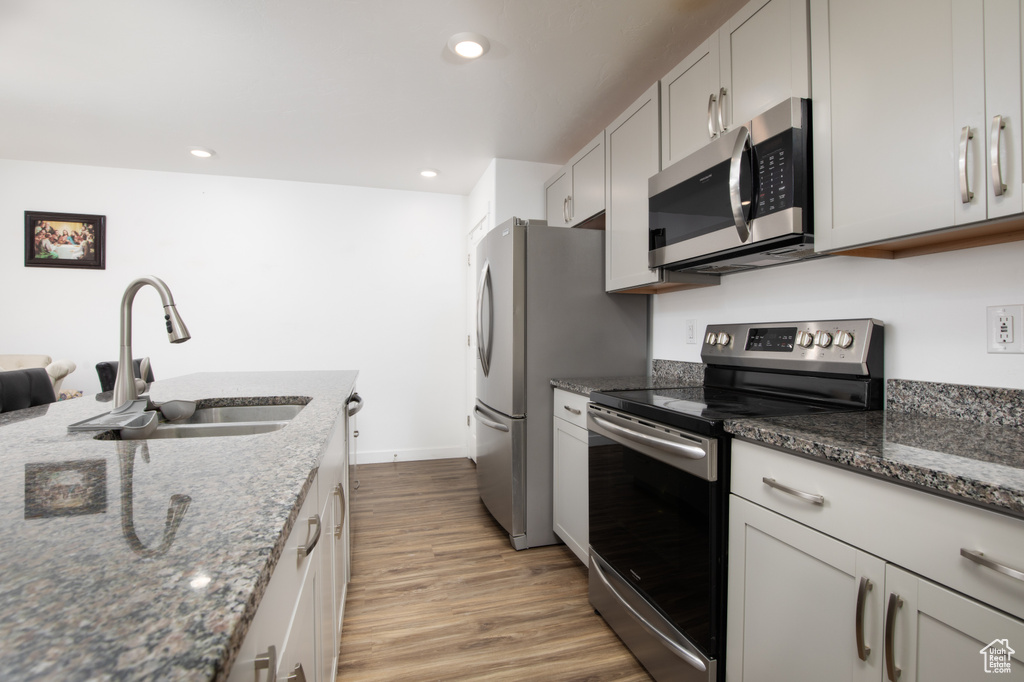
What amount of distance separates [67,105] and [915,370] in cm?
410

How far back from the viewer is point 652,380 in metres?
2.31

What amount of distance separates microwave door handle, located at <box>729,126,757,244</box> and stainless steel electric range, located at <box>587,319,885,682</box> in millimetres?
409

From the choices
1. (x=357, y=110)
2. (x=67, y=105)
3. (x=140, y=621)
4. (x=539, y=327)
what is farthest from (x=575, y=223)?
(x=67, y=105)

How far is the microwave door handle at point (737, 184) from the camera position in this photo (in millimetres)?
1472

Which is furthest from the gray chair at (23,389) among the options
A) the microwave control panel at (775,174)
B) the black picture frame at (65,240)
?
the black picture frame at (65,240)

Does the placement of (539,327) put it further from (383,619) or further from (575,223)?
(383,619)

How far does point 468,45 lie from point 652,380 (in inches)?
69.5

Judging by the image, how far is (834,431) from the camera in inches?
41.8

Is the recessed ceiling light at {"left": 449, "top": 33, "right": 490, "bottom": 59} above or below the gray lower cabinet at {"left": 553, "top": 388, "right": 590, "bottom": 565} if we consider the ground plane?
above

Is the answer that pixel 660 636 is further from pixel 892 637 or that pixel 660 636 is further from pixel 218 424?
pixel 218 424

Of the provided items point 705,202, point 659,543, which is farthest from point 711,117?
point 659,543

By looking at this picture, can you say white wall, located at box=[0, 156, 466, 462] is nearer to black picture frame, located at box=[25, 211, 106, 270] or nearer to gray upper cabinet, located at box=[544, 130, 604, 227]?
black picture frame, located at box=[25, 211, 106, 270]

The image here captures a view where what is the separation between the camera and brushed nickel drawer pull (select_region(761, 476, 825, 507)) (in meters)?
0.98

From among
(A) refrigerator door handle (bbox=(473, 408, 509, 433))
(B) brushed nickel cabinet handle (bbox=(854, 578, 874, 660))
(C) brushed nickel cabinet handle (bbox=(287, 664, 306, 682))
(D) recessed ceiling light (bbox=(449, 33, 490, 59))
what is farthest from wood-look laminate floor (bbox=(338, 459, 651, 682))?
(D) recessed ceiling light (bbox=(449, 33, 490, 59))
